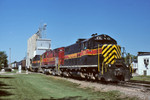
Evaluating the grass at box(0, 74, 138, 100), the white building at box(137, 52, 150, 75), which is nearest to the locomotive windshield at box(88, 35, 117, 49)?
the grass at box(0, 74, 138, 100)

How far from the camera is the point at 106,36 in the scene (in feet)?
56.8

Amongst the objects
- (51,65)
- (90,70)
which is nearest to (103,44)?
(90,70)

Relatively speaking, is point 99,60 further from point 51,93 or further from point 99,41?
point 51,93

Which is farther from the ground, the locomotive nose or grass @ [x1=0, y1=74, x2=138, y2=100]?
the locomotive nose

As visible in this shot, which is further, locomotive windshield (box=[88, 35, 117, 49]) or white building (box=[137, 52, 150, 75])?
white building (box=[137, 52, 150, 75])

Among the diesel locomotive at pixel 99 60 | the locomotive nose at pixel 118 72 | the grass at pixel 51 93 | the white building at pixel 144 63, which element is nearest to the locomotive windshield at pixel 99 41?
the diesel locomotive at pixel 99 60

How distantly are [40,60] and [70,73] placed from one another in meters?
15.5

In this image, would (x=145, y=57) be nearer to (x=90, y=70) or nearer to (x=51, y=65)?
(x=51, y=65)

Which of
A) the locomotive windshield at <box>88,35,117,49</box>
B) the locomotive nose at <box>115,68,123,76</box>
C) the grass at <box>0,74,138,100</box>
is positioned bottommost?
the grass at <box>0,74,138,100</box>

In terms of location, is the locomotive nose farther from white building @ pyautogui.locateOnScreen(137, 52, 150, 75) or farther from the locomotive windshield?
white building @ pyautogui.locateOnScreen(137, 52, 150, 75)

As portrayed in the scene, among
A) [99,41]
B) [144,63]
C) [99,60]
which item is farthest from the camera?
[144,63]

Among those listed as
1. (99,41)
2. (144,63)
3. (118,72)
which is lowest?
(118,72)

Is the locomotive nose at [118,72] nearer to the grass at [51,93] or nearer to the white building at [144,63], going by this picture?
the grass at [51,93]

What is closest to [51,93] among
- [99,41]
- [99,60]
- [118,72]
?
[99,60]
